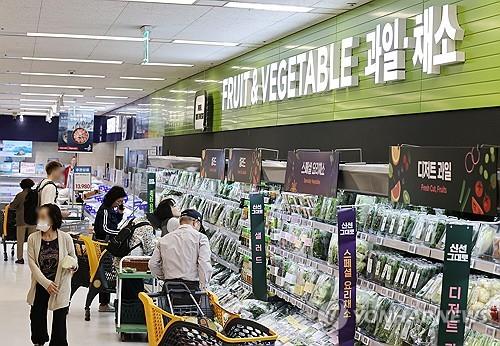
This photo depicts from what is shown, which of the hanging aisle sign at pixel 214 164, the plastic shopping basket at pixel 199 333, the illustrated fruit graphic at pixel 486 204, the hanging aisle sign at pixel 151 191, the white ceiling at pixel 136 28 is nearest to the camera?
the illustrated fruit graphic at pixel 486 204

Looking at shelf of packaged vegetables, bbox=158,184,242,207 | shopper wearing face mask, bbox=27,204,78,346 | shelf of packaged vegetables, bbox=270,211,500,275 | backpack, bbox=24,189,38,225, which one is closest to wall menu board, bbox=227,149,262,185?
shelf of packaged vegetables, bbox=158,184,242,207

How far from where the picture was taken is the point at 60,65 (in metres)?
14.0

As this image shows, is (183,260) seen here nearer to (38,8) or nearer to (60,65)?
(38,8)

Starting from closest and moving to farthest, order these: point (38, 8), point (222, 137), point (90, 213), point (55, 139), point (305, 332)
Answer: point (305, 332), point (38, 8), point (222, 137), point (90, 213), point (55, 139)

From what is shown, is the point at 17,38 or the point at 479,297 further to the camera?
the point at 17,38

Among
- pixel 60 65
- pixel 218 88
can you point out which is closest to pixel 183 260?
pixel 218 88

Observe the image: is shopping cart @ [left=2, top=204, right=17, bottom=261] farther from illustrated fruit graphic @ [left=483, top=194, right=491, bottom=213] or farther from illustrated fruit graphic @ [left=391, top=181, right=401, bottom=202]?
illustrated fruit graphic @ [left=483, top=194, right=491, bottom=213]

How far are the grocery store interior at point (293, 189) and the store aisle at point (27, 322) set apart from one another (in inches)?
1.9

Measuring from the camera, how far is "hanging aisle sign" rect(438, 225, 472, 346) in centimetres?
372

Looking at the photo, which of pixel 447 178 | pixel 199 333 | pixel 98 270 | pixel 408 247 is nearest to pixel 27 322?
pixel 98 270

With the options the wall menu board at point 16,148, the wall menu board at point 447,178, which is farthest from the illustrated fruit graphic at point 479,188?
the wall menu board at point 16,148

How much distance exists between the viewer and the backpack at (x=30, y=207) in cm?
1390

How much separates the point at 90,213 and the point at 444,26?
46.6ft

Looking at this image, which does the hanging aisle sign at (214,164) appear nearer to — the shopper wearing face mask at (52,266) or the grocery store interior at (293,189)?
the grocery store interior at (293,189)
